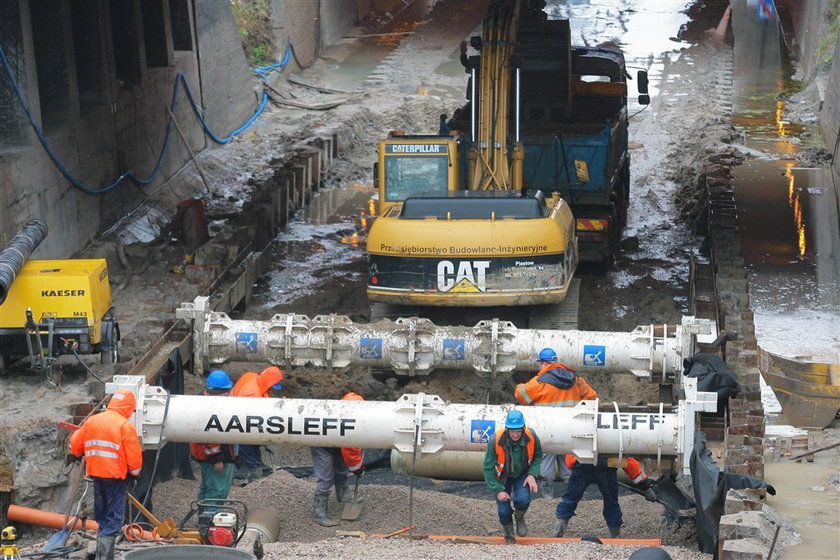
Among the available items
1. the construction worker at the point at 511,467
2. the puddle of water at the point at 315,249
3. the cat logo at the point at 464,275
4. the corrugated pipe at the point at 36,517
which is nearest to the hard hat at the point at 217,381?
the corrugated pipe at the point at 36,517

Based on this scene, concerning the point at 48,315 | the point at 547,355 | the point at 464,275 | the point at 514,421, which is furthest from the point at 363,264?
the point at 514,421

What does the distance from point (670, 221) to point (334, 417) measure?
41.5ft

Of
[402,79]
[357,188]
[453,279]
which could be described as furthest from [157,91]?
[453,279]

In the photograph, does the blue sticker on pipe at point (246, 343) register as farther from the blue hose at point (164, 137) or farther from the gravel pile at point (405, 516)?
the blue hose at point (164, 137)

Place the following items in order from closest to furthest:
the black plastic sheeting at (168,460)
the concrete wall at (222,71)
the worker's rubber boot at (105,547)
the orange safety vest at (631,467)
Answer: the worker's rubber boot at (105,547)
the orange safety vest at (631,467)
the black plastic sheeting at (168,460)
the concrete wall at (222,71)

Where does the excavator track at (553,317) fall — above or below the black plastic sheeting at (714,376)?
below

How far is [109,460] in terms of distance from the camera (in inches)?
406

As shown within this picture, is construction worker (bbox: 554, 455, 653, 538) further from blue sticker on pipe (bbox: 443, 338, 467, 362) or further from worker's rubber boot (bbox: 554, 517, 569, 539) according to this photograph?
blue sticker on pipe (bbox: 443, 338, 467, 362)

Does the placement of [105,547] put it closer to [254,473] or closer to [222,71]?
[254,473]

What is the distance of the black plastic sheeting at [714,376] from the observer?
Result: 12594mm

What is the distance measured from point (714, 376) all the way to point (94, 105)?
1343cm

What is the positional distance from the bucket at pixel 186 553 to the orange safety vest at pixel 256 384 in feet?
10.3

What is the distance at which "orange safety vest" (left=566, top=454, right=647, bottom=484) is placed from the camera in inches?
468

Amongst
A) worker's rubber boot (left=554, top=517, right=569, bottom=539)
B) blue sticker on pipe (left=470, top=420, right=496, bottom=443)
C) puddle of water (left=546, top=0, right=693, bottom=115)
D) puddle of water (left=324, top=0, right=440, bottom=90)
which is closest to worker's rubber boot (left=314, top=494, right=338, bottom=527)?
blue sticker on pipe (left=470, top=420, right=496, bottom=443)
